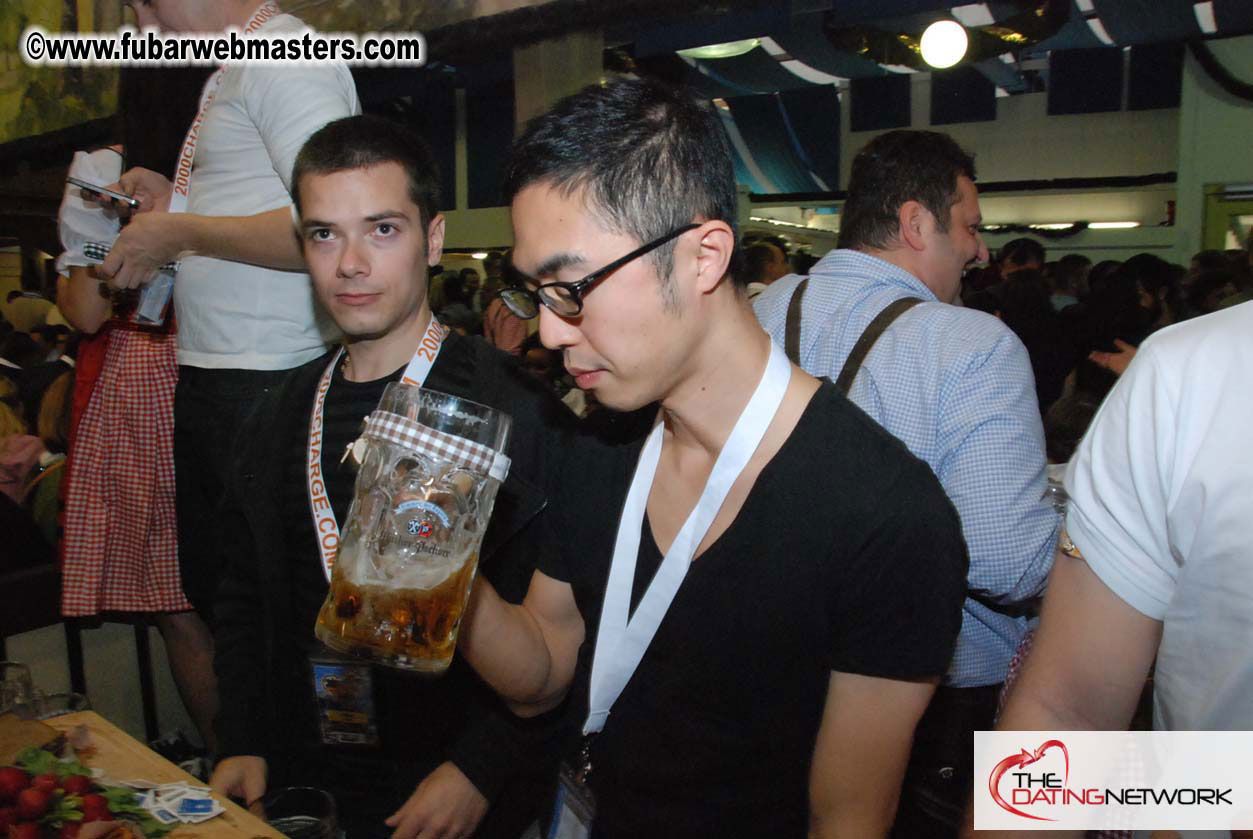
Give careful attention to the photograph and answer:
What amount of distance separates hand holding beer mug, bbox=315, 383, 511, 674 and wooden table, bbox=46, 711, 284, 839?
1.57 ft

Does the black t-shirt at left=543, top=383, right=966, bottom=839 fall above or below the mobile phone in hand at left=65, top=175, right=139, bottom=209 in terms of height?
below

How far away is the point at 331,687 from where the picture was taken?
1.72m

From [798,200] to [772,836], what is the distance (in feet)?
38.7

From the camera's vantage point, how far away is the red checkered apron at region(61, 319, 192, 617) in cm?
238

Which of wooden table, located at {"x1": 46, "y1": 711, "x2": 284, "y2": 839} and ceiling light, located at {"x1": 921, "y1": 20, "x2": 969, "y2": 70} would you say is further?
ceiling light, located at {"x1": 921, "y1": 20, "x2": 969, "y2": 70}

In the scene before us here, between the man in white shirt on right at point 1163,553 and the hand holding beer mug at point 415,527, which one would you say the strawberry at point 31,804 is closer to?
the hand holding beer mug at point 415,527

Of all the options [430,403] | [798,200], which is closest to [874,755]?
[430,403]

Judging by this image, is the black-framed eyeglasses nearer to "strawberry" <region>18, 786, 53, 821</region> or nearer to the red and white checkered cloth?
the red and white checkered cloth

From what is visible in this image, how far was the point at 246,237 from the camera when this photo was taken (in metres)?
2.00

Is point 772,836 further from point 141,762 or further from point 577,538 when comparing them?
point 141,762

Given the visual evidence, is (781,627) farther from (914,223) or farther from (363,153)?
(914,223)

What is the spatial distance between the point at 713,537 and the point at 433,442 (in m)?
0.51

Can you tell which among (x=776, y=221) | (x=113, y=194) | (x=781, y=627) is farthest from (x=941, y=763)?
(x=776, y=221)

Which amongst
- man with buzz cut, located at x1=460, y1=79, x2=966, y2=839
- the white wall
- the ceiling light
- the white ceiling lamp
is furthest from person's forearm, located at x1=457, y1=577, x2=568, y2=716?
the white wall
